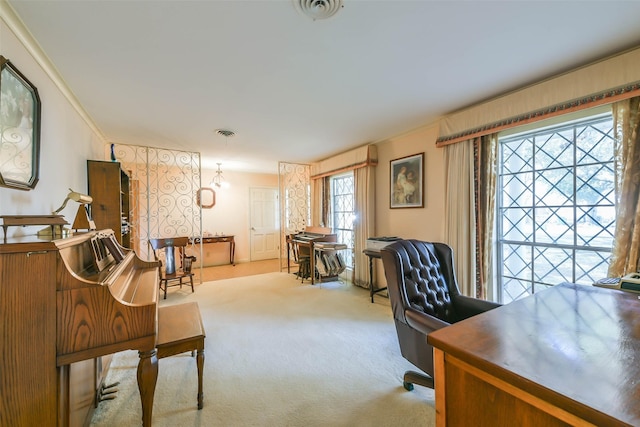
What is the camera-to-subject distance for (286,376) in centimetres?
194

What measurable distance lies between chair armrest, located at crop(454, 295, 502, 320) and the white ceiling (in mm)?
1780

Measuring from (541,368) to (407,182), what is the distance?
2.98 metres

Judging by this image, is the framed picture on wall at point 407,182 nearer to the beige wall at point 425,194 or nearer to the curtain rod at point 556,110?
the beige wall at point 425,194

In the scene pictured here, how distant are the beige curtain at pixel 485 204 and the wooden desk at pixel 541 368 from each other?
1.39 m

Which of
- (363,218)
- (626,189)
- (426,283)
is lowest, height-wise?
(426,283)

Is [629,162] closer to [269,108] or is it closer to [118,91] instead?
[269,108]

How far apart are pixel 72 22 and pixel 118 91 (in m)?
0.91

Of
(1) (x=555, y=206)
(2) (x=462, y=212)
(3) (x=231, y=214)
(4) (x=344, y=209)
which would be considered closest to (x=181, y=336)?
(2) (x=462, y=212)

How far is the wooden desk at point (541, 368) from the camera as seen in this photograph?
62 cm

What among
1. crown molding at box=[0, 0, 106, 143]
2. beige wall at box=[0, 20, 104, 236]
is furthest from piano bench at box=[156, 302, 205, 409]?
crown molding at box=[0, 0, 106, 143]

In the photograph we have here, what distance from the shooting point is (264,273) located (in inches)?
208

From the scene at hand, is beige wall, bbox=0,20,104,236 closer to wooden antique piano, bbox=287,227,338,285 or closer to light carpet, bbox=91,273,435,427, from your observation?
light carpet, bbox=91,273,435,427

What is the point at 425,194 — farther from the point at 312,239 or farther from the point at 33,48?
the point at 33,48

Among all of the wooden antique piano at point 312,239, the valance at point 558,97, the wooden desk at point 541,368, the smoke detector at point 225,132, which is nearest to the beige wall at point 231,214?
the wooden antique piano at point 312,239
